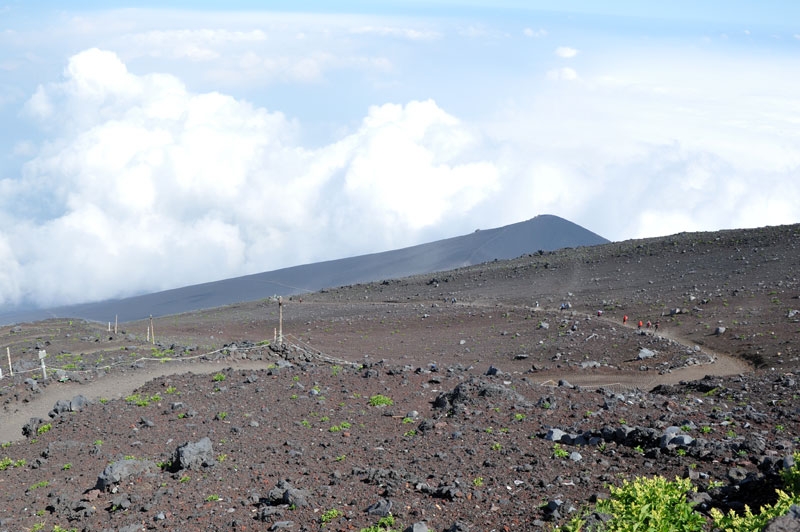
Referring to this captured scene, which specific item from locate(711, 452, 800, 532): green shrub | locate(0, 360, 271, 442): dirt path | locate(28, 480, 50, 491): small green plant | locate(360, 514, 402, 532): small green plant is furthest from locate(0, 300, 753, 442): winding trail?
locate(711, 452, 800, 532): green shrub

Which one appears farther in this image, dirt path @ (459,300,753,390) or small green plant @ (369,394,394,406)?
dirt path @ (459,300,753,390)

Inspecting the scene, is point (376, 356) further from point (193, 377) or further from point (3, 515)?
point (3, 515)

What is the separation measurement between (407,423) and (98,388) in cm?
1148

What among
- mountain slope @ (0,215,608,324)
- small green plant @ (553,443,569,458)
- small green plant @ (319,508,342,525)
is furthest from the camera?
mountain slope @ (0,215,608,324)

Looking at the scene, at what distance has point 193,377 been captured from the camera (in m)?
19.8

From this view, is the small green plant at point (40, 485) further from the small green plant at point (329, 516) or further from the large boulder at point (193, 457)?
the small green plant at point (329, 516)

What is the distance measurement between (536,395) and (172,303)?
A: 3412 inches

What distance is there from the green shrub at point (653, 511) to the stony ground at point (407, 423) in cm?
173

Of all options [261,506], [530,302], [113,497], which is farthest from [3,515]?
[530,302]

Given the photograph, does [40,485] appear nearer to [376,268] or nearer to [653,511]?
[653,511]

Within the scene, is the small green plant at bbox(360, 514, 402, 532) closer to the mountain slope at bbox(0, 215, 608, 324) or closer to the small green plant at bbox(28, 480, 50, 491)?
the small green plant at bbox(28, 480, 50, 491)

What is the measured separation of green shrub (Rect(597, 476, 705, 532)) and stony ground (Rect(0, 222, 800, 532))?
1.73 m

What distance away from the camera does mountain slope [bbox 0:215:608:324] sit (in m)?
93.2

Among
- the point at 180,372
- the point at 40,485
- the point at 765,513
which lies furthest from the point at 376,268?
the point at 765,513
